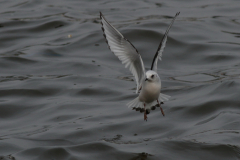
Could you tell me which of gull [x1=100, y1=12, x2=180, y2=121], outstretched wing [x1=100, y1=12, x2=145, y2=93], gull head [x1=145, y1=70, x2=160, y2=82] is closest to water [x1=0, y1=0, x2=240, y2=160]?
gull [x1=100, y1=12, x2=180, y2=121]

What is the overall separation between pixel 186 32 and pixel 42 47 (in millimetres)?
4315

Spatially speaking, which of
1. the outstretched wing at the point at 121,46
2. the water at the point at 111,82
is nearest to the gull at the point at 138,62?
the outstretched wing at the point at 121,46

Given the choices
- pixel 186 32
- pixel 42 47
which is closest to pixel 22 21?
pixel 42 47

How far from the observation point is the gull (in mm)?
7508

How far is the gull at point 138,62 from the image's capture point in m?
7.51

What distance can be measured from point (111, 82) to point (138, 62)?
350 cm

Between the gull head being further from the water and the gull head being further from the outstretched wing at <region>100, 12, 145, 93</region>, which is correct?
the water

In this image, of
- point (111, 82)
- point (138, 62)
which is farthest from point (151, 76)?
point (111, 82)

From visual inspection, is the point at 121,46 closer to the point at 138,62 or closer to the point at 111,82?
the point at 138,62

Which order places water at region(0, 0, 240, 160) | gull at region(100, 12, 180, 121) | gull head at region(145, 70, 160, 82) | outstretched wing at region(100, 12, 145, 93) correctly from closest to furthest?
gull head at region(145, 70, 160, 82) < gull at region(100, 12, 180, 121) < outstretched wing at region(100, 12, 145, 93) < water at region(0, 0, 240, 160)

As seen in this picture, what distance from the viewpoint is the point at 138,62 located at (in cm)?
798

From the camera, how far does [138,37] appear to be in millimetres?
14258

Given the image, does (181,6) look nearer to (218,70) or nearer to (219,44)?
(219,44)

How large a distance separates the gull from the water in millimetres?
716
